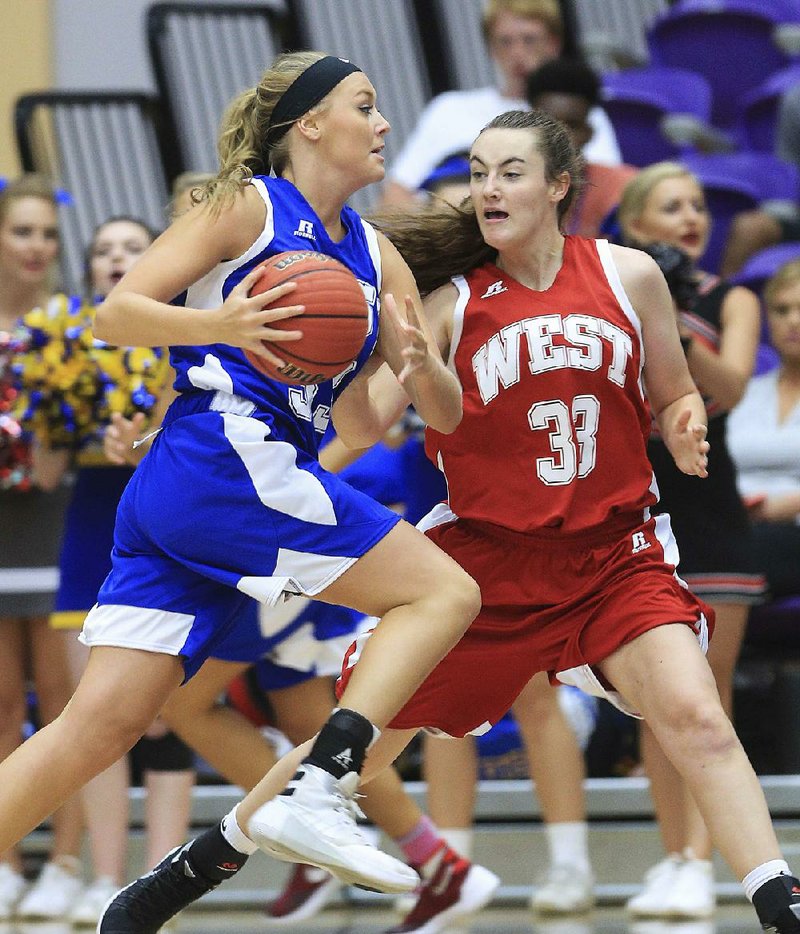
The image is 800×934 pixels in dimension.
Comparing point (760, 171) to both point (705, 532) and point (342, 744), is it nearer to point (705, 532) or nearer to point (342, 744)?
point (705, 532)

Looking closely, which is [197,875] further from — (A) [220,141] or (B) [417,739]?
(B) [417,739]

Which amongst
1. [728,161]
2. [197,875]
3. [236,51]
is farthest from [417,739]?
[236,51]

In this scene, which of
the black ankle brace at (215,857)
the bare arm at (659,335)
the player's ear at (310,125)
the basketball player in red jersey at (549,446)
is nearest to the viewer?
the player's ear at (310,125)

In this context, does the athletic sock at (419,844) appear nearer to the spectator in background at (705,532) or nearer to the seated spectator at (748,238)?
the spectator in background at (705,532)

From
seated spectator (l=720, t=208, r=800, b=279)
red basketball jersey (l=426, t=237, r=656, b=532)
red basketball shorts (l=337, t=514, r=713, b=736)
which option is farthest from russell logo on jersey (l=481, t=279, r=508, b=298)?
seated spectator (l=720, t=208, r=800, b=279)

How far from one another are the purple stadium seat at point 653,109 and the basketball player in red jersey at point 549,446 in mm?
4294

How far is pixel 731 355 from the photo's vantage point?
5.09m

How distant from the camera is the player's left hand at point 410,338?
3578 mm

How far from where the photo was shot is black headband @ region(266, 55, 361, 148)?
369 centimetres

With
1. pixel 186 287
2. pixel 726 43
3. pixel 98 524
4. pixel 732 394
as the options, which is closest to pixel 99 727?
pixel 186 287

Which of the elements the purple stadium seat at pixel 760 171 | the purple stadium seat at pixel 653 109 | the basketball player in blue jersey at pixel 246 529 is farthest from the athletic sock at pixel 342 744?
the purple stadium seat at pixel 653 109

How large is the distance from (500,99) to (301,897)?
3594 mm

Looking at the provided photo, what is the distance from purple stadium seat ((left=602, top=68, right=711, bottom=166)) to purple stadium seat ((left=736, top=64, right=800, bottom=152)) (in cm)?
21

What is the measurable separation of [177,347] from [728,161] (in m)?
4.88
